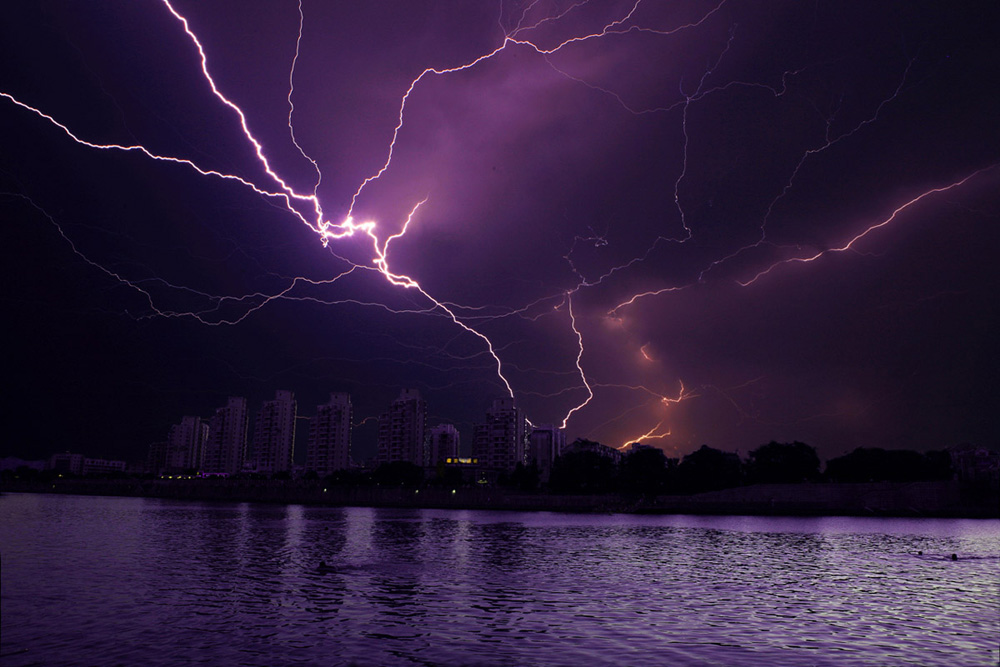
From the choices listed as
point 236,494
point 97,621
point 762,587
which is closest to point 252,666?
point 97,621

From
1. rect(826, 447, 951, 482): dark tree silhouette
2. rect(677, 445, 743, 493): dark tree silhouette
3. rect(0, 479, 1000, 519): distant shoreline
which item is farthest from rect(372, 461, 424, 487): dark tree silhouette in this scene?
rect(826, 447, 951, 482): dark tree silhouette

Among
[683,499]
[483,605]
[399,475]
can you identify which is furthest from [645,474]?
[483,605]

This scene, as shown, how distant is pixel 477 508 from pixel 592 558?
103431mm

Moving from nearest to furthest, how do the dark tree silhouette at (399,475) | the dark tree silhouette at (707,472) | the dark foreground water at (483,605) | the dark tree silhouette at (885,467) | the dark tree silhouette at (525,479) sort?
1. the dark foreground water at (483,605)
2. the dark tree silhouette at (885,467)
3. the dark tree silhouette at (707,472)
4. the dark tree silhouette at (525,479)
5. the dark tree silhouette at (399,475)

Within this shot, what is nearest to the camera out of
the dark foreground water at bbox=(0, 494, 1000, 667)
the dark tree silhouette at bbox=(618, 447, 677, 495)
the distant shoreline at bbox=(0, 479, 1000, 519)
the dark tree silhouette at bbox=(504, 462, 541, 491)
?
the dark foreground water at bbox=(0, 494, 1000, 667)

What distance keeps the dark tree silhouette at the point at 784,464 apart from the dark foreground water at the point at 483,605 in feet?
338

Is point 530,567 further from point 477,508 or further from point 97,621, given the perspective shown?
point 477,508

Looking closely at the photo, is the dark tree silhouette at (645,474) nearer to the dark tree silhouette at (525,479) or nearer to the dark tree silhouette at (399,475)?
the dark tree silhouette at (525,479)

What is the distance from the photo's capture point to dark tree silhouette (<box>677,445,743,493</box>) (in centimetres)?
14350

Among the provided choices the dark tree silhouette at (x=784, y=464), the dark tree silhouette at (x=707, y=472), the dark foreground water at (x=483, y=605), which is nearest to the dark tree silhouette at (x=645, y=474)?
the dark tree silhouette at (x=707, y=472)

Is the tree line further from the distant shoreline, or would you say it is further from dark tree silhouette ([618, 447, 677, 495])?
the distant shoreline

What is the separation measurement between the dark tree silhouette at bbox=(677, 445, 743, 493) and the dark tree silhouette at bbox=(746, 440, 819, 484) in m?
4.98

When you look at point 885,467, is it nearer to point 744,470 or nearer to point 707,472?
point 744,470

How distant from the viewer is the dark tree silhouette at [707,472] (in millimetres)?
143500
